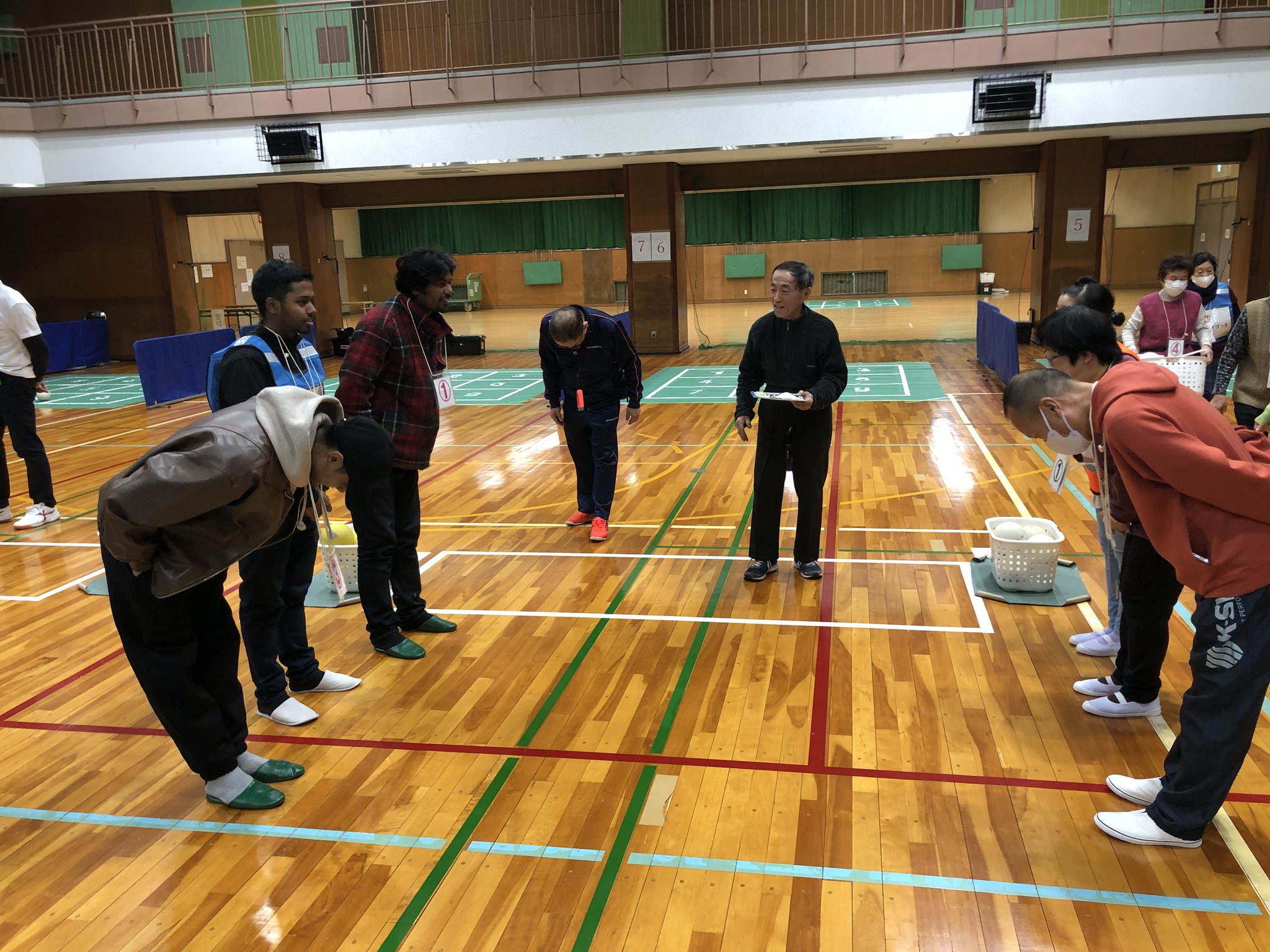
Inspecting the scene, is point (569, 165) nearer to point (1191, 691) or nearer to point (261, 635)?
point (261, 635)

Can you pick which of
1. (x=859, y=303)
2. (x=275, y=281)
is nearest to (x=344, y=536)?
(x=275, y=281)

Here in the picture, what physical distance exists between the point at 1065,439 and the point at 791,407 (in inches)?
87.1

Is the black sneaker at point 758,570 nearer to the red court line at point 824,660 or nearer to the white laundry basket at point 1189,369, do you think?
the red court line at point 824,660

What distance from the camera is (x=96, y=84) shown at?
16.3 metres

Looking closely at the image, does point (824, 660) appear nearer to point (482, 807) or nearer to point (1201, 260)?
point (482, 807)

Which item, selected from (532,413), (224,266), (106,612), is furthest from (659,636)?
(224,266)

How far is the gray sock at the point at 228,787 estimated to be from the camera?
10.6 ft

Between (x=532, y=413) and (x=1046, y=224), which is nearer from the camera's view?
(x=532, y=413)

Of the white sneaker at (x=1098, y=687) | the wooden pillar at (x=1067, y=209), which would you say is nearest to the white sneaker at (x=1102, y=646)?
the white sneaker at (x=1098, y=687)

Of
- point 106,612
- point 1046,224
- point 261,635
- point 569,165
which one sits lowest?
point 106,612

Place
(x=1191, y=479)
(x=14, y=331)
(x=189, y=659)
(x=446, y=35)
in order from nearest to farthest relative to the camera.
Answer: (x=1191, y=479)
(x=189, y=659)
(x=14, y=331)
(x=446, y=35)

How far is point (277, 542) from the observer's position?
3.42m

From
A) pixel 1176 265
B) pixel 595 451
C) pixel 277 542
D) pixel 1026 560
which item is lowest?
pixel 1026 560

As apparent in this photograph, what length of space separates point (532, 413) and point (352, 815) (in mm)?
8132
